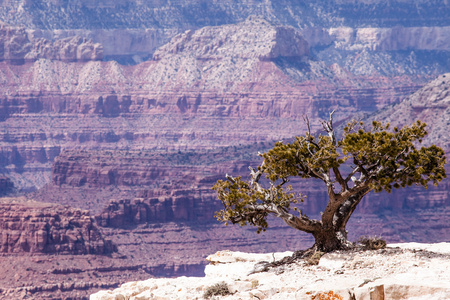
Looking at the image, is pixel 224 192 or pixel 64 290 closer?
pixel 224 192

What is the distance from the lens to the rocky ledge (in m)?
34.3

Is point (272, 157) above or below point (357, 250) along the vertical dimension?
above

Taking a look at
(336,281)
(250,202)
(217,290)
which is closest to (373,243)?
(250,202)

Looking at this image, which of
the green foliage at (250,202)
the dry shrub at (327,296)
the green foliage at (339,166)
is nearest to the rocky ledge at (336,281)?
the dry shrub at (327,296)

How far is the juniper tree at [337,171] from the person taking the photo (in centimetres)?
4191

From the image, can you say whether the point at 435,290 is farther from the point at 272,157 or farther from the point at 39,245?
the point at 39,245

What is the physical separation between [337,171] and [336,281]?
6.98 meters

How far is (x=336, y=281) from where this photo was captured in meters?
36.6

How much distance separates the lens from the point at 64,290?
187750 millimetres

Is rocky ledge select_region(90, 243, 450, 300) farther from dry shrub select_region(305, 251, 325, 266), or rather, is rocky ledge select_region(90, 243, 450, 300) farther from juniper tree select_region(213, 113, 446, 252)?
juniper tree select_region(213, 113, 446, 252)

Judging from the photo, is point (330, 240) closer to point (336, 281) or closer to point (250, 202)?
point (250, 202)

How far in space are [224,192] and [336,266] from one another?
6.57 meters

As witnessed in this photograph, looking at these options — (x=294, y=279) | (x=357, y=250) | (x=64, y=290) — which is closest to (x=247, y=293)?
(x=294, y=279)

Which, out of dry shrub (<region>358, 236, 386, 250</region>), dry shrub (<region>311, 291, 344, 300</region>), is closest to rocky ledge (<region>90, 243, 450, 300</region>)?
dry shrub (<region>311, 291, 344, 300</region>)
